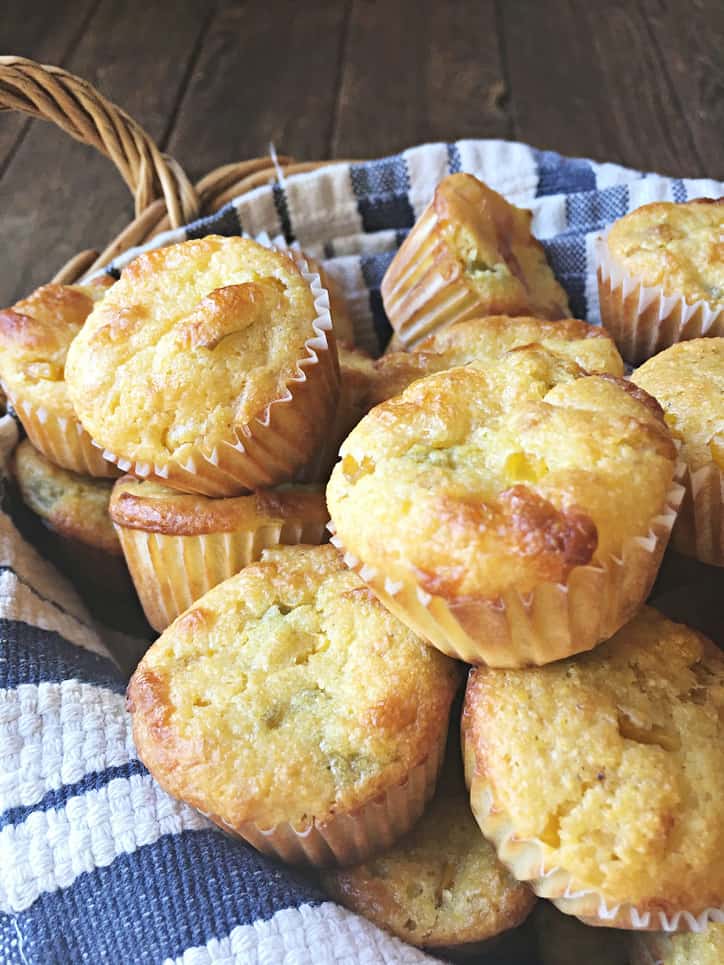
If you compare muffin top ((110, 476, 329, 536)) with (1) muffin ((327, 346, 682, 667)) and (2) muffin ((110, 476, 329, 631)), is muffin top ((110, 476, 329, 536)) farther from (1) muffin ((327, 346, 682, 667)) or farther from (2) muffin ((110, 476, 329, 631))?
(1) muffin ((327, 346, 682, 667))

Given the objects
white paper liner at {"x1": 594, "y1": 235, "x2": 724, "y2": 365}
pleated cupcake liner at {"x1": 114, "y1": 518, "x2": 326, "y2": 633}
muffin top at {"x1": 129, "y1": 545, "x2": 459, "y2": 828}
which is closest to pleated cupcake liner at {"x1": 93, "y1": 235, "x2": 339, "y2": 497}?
pleated cupcake liner at {"x1": 114, "y1": 518, "x2": 326, "y2": 633}

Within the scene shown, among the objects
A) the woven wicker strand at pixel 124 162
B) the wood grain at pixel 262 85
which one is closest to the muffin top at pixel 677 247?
the woven wicker strand at pixel 124 162

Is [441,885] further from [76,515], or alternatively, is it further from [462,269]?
[462,269]

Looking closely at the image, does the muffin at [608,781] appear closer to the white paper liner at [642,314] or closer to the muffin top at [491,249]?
the white paper liner at [642,314]

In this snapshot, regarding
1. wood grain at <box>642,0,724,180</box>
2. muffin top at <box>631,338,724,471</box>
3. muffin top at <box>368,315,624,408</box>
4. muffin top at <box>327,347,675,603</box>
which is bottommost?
wood grain at <box>642,0,724,180</box>

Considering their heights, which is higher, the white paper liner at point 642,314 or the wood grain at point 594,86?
the white paper liner at point 642,314
